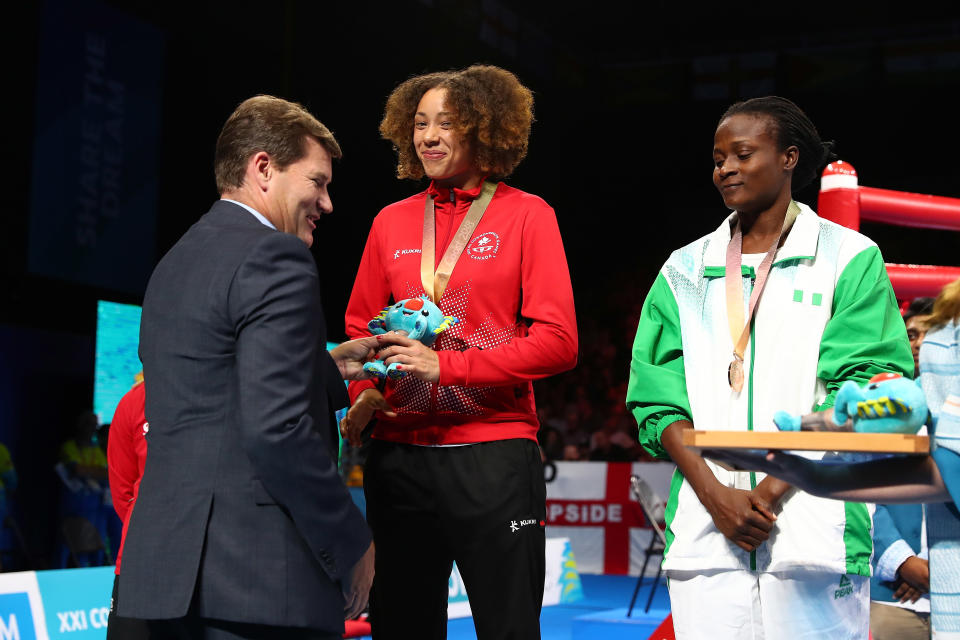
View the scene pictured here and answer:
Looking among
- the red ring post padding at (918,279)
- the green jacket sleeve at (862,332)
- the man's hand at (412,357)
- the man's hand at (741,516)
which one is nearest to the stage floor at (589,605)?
the red ring post padding at (918,279)

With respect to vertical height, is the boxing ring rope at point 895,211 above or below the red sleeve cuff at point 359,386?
above

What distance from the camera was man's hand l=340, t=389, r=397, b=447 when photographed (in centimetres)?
254

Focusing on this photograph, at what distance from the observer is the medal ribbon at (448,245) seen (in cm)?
260

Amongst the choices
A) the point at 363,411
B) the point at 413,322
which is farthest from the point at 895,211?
the point at 363,411

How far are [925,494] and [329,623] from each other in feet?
3.47

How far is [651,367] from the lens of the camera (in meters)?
2.35

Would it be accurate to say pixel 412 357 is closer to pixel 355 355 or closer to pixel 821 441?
pixel 355 355

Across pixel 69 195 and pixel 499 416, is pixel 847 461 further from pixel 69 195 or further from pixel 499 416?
pixel 69 195

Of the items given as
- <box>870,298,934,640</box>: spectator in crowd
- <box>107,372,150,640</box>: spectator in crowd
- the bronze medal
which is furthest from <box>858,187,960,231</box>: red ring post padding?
<box>107,372,150,640</box>: spectator in crowd

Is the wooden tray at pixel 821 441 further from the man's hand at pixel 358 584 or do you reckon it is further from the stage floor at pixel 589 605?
the stage floor at pixel 589 605

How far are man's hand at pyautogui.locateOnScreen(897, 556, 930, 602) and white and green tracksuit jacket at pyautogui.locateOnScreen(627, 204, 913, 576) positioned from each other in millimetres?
1237

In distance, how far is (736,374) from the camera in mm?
2244

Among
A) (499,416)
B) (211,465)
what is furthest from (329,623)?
(499,416)

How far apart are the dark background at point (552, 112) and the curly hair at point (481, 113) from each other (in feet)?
24.4
